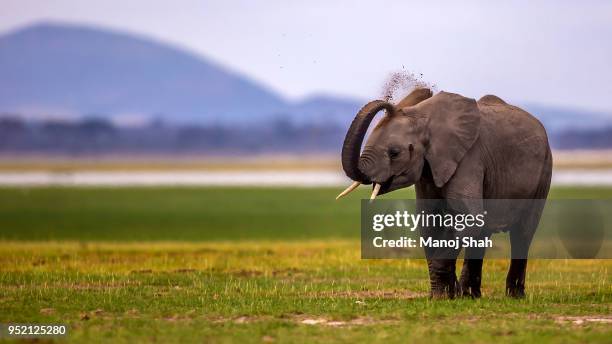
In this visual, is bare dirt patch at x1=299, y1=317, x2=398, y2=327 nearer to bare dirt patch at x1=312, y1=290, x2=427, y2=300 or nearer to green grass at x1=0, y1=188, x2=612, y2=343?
green grass at x1=0, y1=188, x2=612, y2=343

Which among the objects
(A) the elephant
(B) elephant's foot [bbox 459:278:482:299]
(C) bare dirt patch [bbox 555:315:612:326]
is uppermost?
(A) the elephant

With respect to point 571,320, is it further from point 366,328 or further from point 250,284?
point 250,284

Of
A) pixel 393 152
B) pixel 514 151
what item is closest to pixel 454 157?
pixel 393 152

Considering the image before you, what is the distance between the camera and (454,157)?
51.9ft

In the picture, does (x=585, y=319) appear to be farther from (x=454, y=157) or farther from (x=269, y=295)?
(x=269, y=295)

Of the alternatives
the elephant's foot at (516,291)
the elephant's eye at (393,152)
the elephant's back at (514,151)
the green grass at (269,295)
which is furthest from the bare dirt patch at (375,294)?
the elephant's eye at (393,152)

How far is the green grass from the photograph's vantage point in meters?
13.2

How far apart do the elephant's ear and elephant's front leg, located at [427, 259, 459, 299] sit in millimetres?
1139

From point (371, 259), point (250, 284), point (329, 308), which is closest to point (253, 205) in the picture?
point (371, 259)

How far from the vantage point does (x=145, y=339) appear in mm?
12688

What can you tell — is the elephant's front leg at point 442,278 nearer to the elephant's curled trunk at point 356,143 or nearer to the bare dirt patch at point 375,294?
the bare dirt patch at point 375,294

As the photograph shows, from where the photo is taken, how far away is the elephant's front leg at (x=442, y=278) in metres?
16.0

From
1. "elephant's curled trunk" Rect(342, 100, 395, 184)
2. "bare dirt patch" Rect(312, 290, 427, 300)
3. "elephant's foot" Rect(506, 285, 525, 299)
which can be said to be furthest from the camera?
"bare dirt patch" Rect(312, 290, 427, 300)

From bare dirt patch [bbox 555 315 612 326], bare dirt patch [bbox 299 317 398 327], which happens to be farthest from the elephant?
bare dirt patch [bbox 555 315 612 326]
